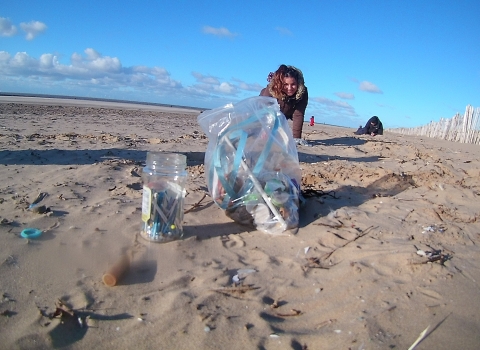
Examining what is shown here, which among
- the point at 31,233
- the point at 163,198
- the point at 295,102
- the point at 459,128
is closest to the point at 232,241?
the point at 163,198

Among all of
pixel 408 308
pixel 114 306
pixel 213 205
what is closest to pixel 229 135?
pixel 213 205

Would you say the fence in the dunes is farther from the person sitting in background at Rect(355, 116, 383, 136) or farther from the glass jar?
the glass jar

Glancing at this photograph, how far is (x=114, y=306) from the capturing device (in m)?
1.65

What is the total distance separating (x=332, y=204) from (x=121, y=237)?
Result: 177 centimetres

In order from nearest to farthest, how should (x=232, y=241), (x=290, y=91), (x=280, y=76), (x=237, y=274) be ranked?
(x=237, y=274) < (x=232, y=241) < (x=280, y=76) < (x=290, y=91)

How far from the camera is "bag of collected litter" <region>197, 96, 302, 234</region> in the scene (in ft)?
8.05

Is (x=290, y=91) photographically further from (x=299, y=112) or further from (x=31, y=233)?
(x=31, y=233)

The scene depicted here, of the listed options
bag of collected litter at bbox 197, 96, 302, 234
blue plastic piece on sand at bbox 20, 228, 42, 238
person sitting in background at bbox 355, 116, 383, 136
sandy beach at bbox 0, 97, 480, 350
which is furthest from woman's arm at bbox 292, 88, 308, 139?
person sitting in background at bbox 355, 116, 383, 136

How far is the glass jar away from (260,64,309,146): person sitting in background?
406cm

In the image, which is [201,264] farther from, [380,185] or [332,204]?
[380,185]

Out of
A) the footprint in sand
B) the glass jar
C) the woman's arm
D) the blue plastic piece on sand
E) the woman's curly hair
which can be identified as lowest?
the blue plastic piece on sand

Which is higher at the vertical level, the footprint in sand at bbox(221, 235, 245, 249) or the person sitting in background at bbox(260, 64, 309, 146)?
the person sitting in background at bbox(260, 64, 309, 146)

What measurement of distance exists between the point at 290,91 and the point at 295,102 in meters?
0.49

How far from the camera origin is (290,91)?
6.20m
